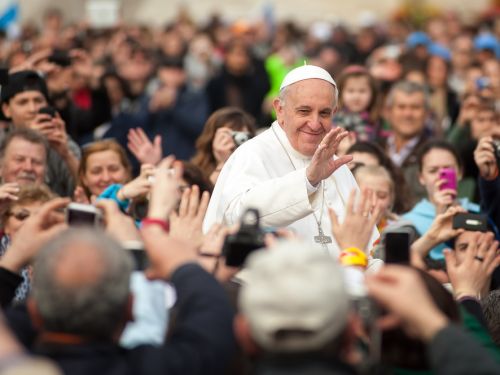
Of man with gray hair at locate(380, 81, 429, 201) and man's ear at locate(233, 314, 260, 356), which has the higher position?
man with gray hair at locate(380, 81, 429, 201)

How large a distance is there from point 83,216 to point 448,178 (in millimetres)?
4409

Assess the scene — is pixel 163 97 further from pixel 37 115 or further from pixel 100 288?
pixel 100 288

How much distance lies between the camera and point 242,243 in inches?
165

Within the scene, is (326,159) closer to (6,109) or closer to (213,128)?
(213,128)

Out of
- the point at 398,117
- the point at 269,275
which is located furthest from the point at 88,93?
the point at 269,275

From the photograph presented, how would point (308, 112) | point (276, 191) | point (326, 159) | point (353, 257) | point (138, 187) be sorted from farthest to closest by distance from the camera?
1. point (138, 187)
2. point (308, 112)
3. point (276, 191)
4. point (326, 159)
5. point (353, 257)

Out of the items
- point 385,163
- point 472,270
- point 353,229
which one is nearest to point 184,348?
point 353,229

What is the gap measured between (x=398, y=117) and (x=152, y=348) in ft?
22.7

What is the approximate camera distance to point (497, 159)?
8.01 meters

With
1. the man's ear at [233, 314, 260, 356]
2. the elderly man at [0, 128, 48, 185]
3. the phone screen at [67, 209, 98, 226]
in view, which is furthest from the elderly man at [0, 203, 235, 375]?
the elderly man at [0, 128, 48, 185]

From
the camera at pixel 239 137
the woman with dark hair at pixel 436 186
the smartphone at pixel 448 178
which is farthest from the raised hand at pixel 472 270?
the camera at pixel 239 137

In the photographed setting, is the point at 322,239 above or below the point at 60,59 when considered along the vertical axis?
below

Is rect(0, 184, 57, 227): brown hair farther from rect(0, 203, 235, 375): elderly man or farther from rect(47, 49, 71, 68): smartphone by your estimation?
rect(47, 49, 71, 68): smartphone

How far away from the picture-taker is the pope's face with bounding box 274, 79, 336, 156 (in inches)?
262
